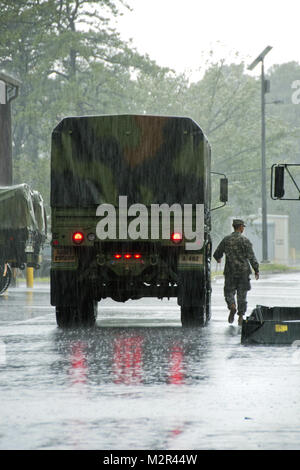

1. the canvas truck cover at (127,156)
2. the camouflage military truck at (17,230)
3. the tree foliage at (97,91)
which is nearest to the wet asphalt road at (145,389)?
the canvas truck cover at (127,156)

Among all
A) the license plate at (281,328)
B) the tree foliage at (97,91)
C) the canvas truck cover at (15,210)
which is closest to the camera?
the license plate at (281,328)

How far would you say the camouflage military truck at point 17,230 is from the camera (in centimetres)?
2714

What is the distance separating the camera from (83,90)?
2427 inches

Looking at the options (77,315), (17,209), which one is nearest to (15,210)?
(17,209)

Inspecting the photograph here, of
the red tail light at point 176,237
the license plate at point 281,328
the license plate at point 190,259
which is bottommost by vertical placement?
the license plate at point 281,328

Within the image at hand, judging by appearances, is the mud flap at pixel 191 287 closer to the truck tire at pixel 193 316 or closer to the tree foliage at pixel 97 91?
the truck tire at pixel 193 316

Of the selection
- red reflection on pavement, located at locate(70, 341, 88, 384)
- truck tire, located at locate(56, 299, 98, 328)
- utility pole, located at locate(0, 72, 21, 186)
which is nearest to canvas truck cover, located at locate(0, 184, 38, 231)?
truck tire, located at locate(56, 299, 98, 328)

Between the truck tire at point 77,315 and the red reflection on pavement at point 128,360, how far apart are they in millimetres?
2259

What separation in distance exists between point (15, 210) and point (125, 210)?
10020mm

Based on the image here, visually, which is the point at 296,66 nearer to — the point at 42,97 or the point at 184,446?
the point at 42,97

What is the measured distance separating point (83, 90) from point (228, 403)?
52977 mm

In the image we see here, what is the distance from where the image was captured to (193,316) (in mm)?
18328

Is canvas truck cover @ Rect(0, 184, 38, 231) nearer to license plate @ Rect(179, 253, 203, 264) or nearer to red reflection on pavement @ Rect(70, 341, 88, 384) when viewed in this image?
license plate @ Rect(179, 253, 203, 264)

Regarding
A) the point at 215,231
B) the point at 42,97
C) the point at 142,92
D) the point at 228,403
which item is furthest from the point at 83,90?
the point at 228,403
